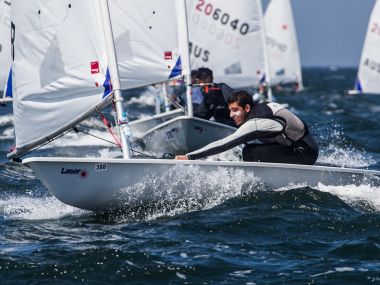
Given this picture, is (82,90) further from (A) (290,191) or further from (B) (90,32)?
(A) (290,191)

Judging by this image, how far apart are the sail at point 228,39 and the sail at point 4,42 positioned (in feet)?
12.8

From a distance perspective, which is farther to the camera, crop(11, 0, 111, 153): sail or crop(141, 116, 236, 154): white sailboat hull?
crop(141, 116, 236, 154): white sailboat hull

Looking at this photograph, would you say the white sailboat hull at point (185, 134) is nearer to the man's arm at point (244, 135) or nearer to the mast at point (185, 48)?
the mast at point (185, 48)

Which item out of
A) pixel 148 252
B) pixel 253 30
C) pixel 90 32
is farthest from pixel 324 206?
pixel 253 30

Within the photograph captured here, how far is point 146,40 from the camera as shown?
9.05m

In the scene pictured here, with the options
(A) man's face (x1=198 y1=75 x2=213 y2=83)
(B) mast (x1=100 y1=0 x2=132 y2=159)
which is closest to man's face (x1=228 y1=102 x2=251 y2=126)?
(B) mast (x1=100 y1=0 x2=132 y2=159)

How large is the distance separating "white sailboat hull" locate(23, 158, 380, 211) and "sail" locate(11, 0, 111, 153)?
575mm

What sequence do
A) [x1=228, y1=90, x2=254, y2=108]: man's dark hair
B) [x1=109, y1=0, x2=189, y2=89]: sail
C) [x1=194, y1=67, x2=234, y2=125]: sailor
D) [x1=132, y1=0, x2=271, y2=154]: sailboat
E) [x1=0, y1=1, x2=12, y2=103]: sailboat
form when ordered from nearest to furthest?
[x1=228, y1=90, x2=254, y2=108]: man's dark hair, [x1=109, y1=0, x2=189, y2=89]: sail, [x1=0, y1=1, x2=12, y2=103]: sailboat, [x1=194, y1=67, x2=234, y2=125]: sailor, [x1=132, y1=0, x2=271, y2=154]: sailboat

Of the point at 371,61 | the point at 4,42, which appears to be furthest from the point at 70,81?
the point at 371,61

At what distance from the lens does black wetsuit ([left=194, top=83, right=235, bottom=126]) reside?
450 inches

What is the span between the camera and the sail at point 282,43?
84.4ft

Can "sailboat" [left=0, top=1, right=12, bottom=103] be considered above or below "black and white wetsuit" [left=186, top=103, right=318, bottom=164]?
above

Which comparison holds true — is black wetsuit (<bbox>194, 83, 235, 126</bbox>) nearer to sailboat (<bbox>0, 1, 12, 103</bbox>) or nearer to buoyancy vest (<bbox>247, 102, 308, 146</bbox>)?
sailboat (<bbox>0, 1, 12, 103</bbox>)

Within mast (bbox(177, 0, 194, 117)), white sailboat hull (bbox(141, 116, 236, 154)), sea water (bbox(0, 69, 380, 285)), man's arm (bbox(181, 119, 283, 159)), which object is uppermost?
mast (bbox(177, 0, 194, 117))
